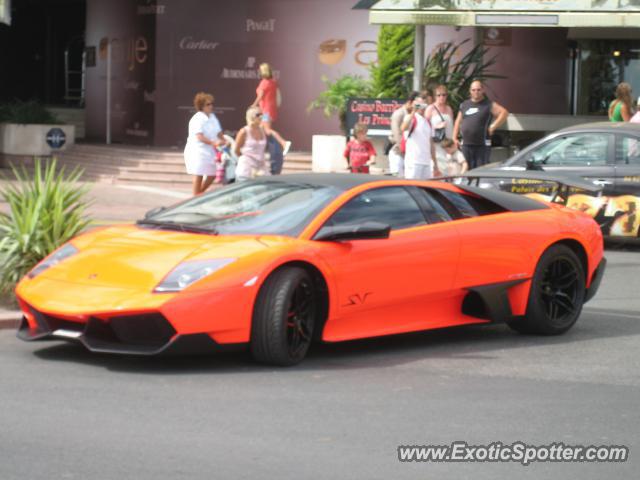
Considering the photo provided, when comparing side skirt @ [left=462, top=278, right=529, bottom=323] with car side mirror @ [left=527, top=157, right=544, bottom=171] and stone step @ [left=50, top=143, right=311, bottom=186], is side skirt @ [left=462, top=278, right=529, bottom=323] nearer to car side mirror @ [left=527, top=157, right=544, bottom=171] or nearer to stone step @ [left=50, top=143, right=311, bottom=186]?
car side mirror @ [left=527, top=157, right=544, bottom=171]

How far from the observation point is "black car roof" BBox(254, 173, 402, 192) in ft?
30.7

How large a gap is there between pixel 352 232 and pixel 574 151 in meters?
7.90

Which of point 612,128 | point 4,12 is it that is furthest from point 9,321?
point 4,12

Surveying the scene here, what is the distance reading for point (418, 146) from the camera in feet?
57.9

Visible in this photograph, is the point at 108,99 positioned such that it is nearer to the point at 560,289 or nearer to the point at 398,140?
the point at 398,140

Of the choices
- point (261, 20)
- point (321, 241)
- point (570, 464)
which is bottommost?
point (570, 464)

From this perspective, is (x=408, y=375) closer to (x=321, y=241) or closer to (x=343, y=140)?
(x=321, y=241)

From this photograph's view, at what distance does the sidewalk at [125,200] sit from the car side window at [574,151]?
5.15 m

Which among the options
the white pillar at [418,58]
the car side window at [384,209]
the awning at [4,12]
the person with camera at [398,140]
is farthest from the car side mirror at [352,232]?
the white pillar at [418,58]

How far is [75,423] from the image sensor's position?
6.91 meters

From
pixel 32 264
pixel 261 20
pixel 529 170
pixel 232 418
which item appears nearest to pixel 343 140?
pixel 261 20

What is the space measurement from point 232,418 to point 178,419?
10.8 inches

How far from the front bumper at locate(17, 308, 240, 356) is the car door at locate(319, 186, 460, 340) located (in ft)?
3.07

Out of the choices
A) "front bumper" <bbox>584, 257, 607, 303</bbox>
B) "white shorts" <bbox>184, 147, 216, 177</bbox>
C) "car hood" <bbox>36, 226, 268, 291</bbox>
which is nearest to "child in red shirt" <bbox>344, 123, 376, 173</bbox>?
"white shorts" <bbox>184, 147, 216, 177</bbox>
